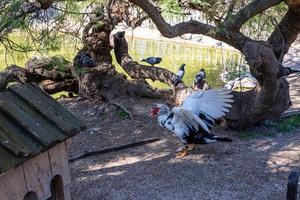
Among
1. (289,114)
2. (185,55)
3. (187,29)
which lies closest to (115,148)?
(187,29)

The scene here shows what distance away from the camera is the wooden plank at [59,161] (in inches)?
107

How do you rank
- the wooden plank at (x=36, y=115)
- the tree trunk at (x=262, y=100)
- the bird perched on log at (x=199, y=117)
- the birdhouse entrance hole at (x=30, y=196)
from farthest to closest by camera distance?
the tree trunk at (x=262, y=100)
the bird perched on log at (x=199, y=117)
the birdhouse entrance hole at (x=30, y=196)
the wooden plank at (x=36, y=115)

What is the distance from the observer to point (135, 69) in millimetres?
8156

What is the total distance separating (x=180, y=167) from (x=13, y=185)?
102 inches

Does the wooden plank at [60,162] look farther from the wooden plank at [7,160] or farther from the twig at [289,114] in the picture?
the twig at [289,114]

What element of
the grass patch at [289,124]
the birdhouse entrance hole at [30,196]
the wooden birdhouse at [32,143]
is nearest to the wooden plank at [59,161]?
the wooden birdhouse at [32,143]

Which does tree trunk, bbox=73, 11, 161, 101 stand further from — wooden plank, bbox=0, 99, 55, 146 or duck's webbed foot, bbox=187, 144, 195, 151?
wooden plank, bbox=0, 99, 55, 146

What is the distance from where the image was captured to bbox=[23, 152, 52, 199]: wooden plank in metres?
2.53

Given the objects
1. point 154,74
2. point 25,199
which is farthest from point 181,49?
point 25,199

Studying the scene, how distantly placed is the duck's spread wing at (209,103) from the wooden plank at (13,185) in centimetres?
279

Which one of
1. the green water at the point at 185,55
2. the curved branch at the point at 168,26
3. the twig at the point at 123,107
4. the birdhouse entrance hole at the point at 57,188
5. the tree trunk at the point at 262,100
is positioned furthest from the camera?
the green water at the point at 185,55

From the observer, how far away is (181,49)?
1712cm

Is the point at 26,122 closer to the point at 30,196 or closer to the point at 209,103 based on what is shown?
the point at 30,196

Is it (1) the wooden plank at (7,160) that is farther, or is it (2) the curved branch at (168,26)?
(2) the curved branch at (168,26)
